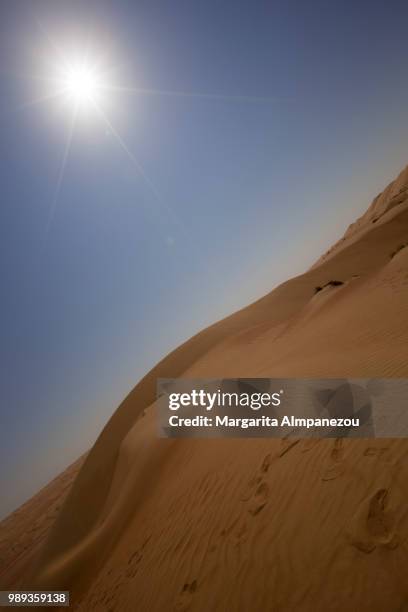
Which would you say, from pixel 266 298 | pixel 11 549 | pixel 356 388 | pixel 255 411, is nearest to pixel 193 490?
pixel 255 411

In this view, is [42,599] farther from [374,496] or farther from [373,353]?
[373,353]

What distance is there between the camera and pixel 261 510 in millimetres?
3807

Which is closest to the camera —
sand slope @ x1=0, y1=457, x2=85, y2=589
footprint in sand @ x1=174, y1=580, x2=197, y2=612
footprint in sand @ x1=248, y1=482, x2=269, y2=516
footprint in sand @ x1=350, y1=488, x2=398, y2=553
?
footprint in sand @ x1=350, y1=488, x2=398, y2=553

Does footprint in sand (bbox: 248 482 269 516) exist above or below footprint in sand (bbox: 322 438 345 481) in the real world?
below

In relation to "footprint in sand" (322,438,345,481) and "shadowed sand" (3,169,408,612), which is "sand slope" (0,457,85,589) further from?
"footprint in sand" (322,438,345,481)

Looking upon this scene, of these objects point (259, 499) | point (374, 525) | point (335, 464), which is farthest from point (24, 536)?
point (374, 525)

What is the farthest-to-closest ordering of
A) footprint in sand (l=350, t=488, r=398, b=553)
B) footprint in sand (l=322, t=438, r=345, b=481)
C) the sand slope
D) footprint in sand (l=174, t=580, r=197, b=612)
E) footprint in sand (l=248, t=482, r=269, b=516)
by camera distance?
the sand slope
footprint in sand (l=248, t=482, r=269, b=516)
footprint in sand (l=322, t=438, r=345, b=481)
footprint in sand (l=174, t=580, r=197, b=612)
footprint in sand (l=350, t=488, r=398, b=553)

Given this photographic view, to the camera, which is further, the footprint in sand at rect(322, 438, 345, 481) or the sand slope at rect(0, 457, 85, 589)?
the sand slope at rect(0, 457, 85, 589)

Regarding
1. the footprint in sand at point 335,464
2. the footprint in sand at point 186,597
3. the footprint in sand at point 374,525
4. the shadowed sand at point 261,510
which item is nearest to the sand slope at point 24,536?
the shadowed sand at point 261,510

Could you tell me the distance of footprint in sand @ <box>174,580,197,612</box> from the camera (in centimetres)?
341

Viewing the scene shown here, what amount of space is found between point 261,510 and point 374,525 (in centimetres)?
137

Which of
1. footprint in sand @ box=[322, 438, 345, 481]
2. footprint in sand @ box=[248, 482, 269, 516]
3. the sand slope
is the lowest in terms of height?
the sand slope

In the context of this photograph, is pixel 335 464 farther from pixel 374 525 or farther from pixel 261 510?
pixel 261 510

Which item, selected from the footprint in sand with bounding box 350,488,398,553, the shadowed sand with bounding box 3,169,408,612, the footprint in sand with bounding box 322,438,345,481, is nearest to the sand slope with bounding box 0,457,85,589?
the shadowed sand with bounding box 3,169,408,612
